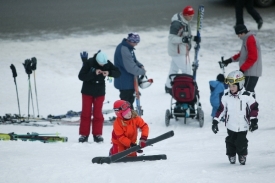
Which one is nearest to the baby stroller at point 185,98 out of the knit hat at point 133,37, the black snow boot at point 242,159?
the knit hat at point 133,37

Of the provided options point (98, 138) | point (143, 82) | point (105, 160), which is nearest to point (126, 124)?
point (105, 160)

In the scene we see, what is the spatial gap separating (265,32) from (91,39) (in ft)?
16.4

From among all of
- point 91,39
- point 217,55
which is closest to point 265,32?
point 217,55

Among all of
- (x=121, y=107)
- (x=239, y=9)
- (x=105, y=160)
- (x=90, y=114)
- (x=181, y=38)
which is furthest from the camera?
(x=239, y=9)

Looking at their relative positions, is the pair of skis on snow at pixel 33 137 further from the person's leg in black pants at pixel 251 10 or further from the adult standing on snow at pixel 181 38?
the person's leg in black pants at pixel 251 10

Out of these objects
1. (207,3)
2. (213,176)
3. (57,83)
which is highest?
(207,3)

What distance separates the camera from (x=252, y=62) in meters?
10.7

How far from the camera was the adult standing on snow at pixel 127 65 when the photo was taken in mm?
10695

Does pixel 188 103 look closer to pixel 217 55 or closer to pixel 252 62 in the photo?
pixel 252 62

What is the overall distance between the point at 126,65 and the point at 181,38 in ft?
7.20

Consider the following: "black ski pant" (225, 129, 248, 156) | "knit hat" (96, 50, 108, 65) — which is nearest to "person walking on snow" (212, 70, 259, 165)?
"black ski pant" (225, 129, 248, 156)

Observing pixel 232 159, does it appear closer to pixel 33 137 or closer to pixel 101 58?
pixel 101 58

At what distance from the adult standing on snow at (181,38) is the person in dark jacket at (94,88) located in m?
2.96

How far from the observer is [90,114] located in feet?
32.4
